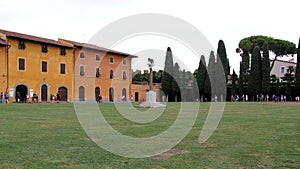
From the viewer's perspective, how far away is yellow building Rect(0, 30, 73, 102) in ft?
131

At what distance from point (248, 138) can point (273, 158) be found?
2687mm

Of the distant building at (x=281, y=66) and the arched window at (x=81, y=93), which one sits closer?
the arched window at (x=81, y=93)

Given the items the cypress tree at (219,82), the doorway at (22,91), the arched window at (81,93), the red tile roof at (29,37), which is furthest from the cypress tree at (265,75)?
the doorway at (22,91)

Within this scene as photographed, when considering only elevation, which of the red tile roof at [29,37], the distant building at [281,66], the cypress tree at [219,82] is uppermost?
the red tile roof at [29,37]

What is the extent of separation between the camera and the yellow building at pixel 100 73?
48831 millimetres

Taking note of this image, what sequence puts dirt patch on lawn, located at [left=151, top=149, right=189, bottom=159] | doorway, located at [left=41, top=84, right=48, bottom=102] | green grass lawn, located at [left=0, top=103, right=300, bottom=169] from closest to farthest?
green grass lawn, located at [left=0, top=103, right=300, bottom=169] → dirt patch on lawn, located at [left=151, top=149, right=189, bottom=159] → doorway, located at [left=41, top=84, right=48, bottom=102]

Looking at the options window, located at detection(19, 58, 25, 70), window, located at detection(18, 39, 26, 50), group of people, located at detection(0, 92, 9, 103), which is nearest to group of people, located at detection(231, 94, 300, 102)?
window, located at detection(19, 58, 25, 70)

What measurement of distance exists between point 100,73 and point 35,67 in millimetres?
11162

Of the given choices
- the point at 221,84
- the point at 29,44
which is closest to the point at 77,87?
the point at 29,44

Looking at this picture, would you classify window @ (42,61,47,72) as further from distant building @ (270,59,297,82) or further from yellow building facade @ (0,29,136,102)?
distant building @ (270,59,297,82)

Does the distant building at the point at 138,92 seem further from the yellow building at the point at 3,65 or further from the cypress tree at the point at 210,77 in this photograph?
the yellow building at the point at 3,65

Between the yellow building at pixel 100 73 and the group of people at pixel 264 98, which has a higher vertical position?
the yellow building at pixel 100 73

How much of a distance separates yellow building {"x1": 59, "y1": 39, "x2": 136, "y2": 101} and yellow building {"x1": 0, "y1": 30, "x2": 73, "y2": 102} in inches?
52.6

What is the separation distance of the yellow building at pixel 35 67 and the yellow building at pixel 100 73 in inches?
52.6
